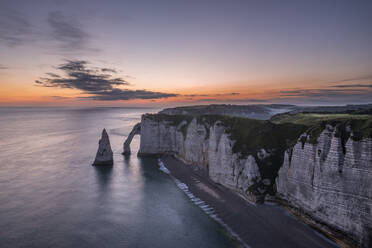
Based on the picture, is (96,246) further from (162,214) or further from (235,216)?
(235,216)

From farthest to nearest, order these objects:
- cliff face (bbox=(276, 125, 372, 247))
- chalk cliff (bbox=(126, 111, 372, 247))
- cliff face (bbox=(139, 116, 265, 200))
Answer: cliff face (bbox=(139, 116, 265, 200)), chalk cliff (bbox=(126, 111, 372, 247)), cliff face (bbox=(276, 125, 372, 247))

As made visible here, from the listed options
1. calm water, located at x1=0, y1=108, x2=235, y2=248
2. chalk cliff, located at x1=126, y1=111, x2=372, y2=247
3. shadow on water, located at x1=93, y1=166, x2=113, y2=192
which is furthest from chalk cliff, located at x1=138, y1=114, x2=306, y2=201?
shadow on water, located at x1=93, y1=166, x2=113, y2=192

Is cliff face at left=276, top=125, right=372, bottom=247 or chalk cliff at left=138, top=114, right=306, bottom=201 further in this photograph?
chalk cliff at left=138, top=114, right=306, bottom=201

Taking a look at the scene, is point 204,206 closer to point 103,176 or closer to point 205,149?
point 205,149

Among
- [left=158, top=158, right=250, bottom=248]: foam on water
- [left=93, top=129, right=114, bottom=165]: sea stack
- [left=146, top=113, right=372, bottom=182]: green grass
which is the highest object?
[left=146, top=113, right=372, bottom=182]: green grass

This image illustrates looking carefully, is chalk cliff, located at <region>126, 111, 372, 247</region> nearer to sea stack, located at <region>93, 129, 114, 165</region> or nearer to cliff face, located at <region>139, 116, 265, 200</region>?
cliff face, located at <region>139, 116, 265, 200</region>

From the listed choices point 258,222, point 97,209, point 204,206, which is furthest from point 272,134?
point 97,209

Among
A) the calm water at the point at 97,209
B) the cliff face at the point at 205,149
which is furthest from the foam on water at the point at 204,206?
the cliff face at the point at 205,149

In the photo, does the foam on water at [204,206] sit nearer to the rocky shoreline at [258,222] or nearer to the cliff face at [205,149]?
the rocky shoreline at [258,222]
